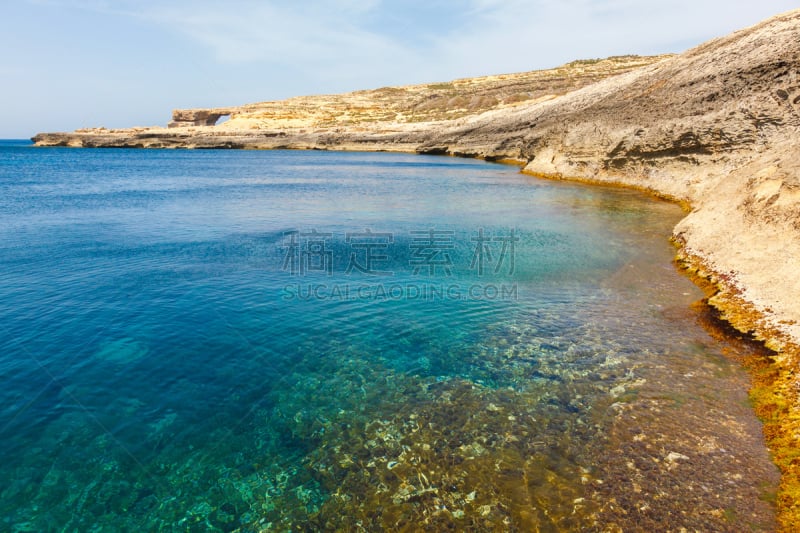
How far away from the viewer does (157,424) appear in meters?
9.12

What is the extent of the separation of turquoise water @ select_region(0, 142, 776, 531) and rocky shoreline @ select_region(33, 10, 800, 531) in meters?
1.08

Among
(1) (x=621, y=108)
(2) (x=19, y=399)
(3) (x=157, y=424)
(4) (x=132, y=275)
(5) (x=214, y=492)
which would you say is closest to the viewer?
(5) (x=214, y=492)

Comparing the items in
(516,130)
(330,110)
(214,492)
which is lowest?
(214,492)

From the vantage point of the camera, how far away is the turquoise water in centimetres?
726

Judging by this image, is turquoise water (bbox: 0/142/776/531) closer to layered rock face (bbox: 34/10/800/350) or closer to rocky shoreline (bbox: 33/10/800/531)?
rocky shoreline (bbox: 33/10/800/531)

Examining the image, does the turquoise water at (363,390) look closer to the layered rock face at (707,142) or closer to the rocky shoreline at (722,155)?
the rocky shoreline at (722,155)

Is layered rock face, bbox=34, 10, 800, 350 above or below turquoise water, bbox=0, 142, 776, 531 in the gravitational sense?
above

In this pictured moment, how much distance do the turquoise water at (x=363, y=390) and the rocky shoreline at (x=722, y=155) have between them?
108 centimetres

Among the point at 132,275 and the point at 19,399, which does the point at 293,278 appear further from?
the point at 19,399

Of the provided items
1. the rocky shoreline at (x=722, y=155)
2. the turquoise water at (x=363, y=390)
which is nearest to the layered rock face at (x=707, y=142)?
the rocky shoreline at (x=722, y=155)

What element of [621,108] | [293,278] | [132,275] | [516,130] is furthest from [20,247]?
[516,130]

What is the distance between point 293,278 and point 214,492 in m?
11.0

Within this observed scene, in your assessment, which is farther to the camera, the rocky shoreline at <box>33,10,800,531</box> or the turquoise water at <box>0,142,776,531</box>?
the rocky shoreline at <box>33,10,800,531</box>

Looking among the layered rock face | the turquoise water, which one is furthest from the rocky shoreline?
the turquoise water
